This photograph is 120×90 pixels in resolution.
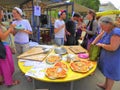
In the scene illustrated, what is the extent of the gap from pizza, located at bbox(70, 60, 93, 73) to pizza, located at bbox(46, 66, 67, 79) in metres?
0.18

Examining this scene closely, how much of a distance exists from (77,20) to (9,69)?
2.21 m

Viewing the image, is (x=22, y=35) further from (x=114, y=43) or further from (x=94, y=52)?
(x=114, y=43)

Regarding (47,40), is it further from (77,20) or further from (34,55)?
(34,55)

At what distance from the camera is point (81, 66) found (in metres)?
2.05

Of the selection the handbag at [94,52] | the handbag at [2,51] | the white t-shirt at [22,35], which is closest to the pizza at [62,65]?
the handbag at [94,52]

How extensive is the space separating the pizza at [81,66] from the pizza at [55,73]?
7.2 inches

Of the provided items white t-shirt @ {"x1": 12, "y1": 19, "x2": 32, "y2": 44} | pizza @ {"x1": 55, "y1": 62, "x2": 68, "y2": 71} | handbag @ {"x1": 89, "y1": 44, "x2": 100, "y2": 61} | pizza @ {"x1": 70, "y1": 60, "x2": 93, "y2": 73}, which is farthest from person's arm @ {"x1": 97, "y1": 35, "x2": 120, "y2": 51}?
white t-shirt @ {"x1": 12, "y1": 19, "x2": 32, "y2": 44}

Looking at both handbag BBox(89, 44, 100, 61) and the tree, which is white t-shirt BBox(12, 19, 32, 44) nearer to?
handbag BBox(89, 44, 100, 61)

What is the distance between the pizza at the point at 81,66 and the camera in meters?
1.95

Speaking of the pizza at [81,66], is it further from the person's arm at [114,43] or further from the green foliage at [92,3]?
the green foliage at [92,3]

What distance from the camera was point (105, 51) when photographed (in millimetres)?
2168

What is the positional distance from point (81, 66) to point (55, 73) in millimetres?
427

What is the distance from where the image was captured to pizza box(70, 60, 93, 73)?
195cm

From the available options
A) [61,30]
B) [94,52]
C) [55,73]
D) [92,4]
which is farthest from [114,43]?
[92,4]
